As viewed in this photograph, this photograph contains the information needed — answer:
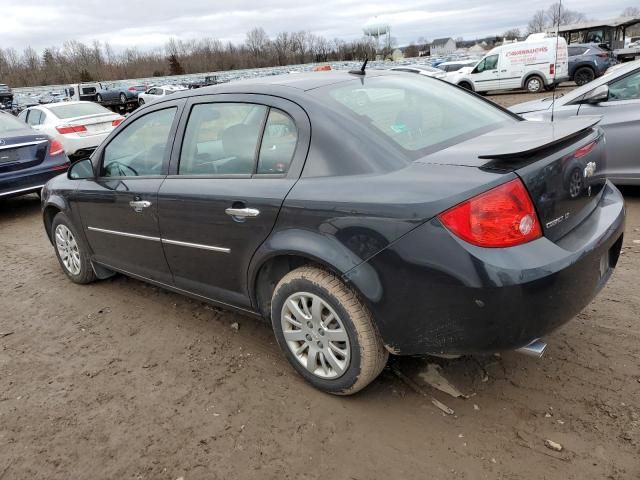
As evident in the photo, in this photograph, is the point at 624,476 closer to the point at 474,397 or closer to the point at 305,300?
the point at 474,397

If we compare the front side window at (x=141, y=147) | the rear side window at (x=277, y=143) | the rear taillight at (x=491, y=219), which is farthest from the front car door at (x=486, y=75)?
the rear taillight at (x=491, y=219)

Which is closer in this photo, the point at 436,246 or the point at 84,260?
the point at 436,246

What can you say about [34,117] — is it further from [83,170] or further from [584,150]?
[584,150]

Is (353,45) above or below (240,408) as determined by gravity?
above

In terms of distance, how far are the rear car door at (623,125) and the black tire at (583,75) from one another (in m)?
18.4

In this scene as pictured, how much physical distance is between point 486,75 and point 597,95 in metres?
17.2

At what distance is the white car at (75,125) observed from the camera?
10672mm

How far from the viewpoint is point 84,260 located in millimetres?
4383

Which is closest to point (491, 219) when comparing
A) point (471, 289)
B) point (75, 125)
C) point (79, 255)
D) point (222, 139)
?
point (471, 289)

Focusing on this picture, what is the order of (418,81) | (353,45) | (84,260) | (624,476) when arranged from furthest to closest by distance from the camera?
1. (353,45)
2. (84,260)
3. (418,81)
4. (624,476)

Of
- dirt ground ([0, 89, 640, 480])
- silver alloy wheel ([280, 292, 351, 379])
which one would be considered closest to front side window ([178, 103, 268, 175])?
silver alloy wheel ([280, 292, 351, 379])

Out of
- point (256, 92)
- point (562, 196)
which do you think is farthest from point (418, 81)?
point (562, 196)

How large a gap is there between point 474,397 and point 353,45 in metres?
82.8

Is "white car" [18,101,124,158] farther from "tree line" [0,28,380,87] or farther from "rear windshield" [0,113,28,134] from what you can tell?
"tree line" [0,28,380,87]
